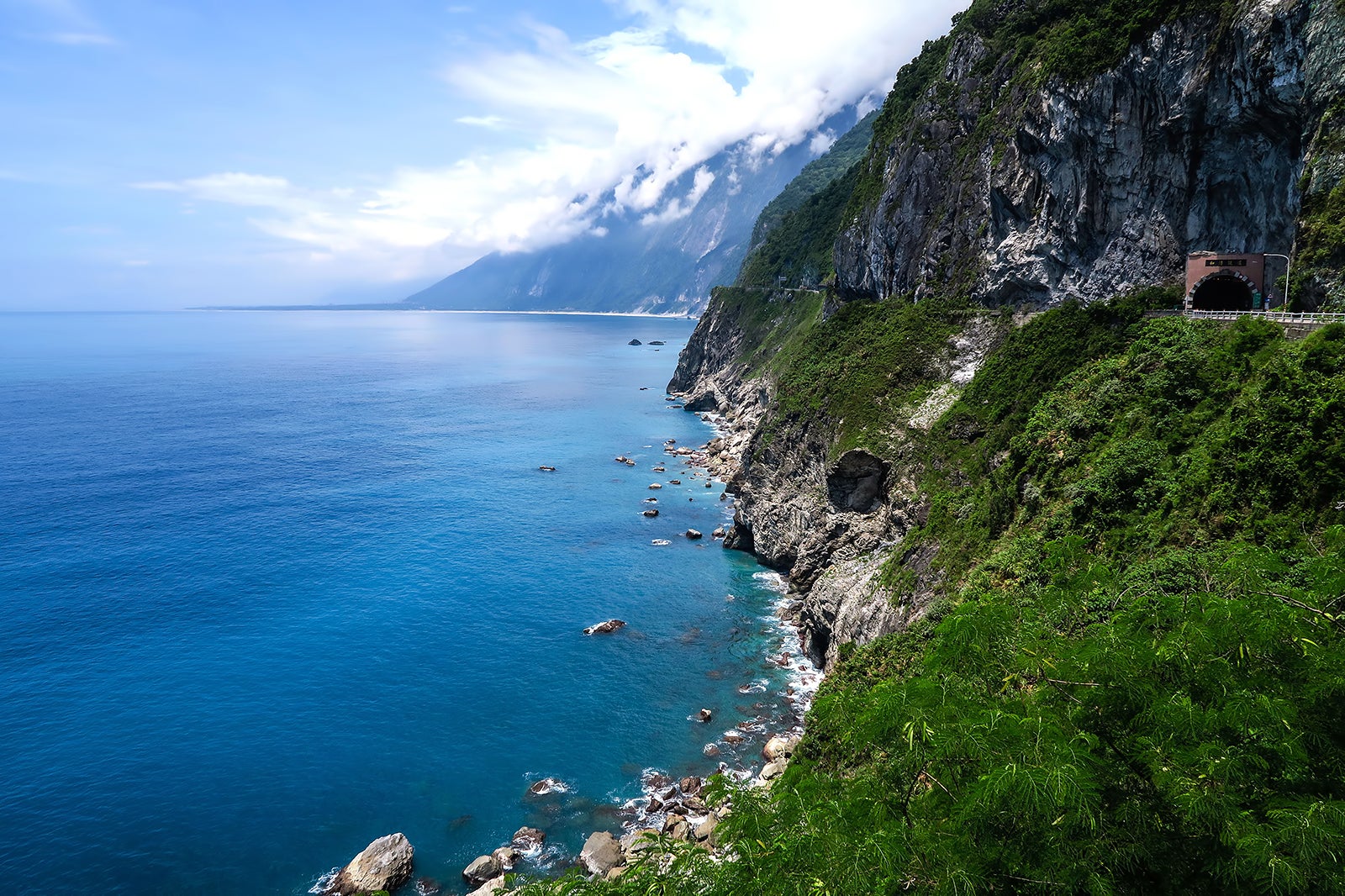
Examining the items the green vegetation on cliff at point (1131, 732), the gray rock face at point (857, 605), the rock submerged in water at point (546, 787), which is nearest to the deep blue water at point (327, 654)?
the rock submerged in water at point (546, 787)

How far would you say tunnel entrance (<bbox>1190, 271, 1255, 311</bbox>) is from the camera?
41.5 meters

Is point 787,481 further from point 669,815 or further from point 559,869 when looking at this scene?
point 559,869

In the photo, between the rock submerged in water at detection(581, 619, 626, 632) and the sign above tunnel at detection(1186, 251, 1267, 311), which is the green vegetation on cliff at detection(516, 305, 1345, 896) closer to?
the sign above tunnel at detection(1186, 251, 1267, 311)

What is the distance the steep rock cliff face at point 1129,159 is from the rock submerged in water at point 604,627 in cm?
4358

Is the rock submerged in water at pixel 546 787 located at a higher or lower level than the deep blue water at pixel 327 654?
lower

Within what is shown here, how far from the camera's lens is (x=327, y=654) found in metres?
50.8

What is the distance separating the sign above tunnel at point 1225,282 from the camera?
40969 millimetres

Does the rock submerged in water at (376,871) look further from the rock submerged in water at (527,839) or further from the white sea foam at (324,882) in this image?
the rock submerged in water at (527,839)

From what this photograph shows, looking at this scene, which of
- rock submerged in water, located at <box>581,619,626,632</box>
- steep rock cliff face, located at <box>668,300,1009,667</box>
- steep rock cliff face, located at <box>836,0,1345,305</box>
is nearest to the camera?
steep rock cliff face, located at <box>836,0,1345,305</box>

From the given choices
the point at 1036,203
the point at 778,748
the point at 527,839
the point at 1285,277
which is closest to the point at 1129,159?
the point at 1036,203

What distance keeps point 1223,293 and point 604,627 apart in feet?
155

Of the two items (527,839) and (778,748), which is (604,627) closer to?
(778,748)

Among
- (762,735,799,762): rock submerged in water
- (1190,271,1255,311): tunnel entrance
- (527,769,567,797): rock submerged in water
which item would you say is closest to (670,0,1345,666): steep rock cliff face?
(1190,271,1255,311): tunnel entrance

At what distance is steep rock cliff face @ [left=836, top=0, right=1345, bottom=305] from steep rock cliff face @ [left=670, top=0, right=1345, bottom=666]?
0.11m
